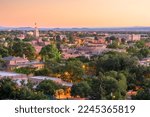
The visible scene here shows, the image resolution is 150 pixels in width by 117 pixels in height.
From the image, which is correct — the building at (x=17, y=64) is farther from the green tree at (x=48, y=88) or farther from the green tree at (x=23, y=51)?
the green tree at (x=48, y=88)

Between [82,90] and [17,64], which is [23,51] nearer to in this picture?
[17,64]

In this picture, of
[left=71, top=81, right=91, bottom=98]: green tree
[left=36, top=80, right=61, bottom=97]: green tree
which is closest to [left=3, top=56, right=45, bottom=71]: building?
[left=36, top=80, right=61, bottom=97]: green tree

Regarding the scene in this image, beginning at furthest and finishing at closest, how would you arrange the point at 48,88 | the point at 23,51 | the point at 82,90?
the point at 23,51
the point at 48,88
the point at 82,90

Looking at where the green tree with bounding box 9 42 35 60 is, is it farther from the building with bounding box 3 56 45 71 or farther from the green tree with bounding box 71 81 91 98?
the green tree with bounding box 71 81 91 98

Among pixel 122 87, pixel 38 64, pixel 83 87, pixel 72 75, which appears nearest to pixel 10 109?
pixel 83 87

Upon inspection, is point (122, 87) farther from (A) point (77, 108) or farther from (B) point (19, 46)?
(B) point (19, 46)

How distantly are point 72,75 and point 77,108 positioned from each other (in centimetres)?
451

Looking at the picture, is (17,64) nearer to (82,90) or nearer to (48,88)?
(48,88)

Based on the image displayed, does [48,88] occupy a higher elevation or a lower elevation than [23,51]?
higher

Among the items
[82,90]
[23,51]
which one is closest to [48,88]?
[82,90]

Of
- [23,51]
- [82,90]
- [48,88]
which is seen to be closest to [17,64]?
[23,51]

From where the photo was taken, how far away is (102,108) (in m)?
0.90

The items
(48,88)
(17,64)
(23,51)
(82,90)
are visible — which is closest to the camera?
(82,90)

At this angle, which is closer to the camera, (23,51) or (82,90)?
(82,90)
